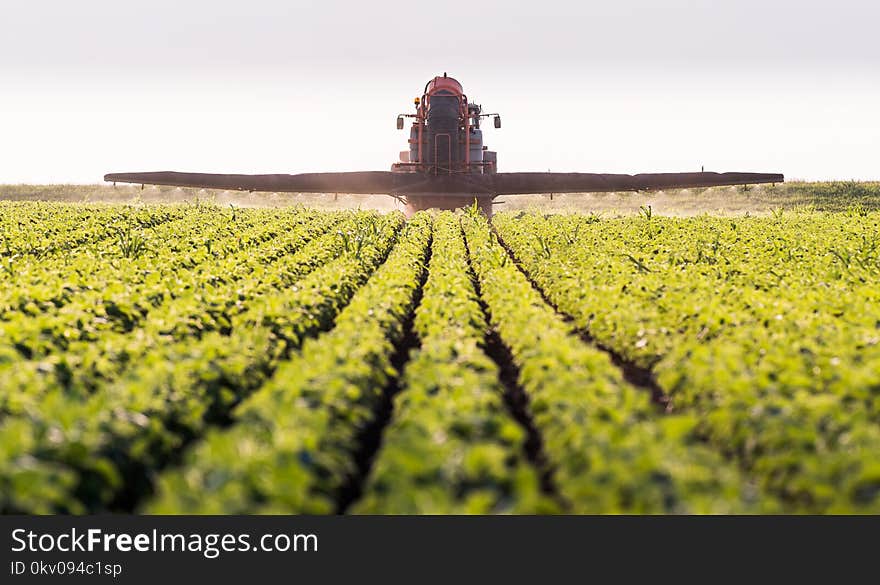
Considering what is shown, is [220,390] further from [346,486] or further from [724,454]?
[724,454]

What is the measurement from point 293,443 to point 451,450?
2.96 feet

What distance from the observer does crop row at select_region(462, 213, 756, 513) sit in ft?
13.9

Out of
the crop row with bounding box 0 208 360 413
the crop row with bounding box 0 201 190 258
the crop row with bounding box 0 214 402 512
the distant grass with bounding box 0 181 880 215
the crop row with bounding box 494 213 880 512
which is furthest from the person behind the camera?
the distant grass with bounding box 0 181 880 215

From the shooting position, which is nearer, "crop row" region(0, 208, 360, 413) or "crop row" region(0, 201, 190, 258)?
"crop row" region(0, 208, 360, 413)

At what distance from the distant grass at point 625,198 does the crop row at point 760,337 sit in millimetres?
38234

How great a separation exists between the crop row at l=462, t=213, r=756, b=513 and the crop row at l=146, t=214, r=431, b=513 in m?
1.37

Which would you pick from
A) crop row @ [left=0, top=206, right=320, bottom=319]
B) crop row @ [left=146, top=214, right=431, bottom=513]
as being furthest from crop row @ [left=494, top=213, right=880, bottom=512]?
crop row @ [left=0, top=206, right=320, bottom=319]

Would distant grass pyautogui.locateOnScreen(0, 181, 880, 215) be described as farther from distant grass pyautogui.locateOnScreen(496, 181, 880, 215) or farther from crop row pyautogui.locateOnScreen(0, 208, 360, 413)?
crop row pyautogui.locateOnScreen(0, 208, 360, 413)

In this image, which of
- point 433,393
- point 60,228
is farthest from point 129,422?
point 60,228

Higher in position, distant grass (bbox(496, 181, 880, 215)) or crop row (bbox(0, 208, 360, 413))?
distant grass (bbox(496, 181, 880, 215))

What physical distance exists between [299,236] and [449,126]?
15.7 m

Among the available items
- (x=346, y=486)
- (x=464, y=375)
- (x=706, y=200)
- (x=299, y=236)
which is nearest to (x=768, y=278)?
(x=464, y=375)

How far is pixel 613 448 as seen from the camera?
15.3 ft

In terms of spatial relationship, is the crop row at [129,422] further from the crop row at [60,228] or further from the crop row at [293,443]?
the crop row at [60,228]
